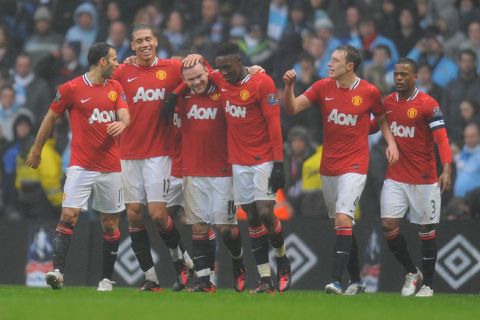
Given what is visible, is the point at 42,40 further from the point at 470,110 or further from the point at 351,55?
the point at 351,55

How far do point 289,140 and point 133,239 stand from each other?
5.01 m

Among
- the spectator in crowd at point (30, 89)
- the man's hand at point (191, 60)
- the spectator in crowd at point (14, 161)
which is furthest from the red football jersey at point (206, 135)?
the spectator in crowd at point (30, 89)

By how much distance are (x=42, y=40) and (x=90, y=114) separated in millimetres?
10230

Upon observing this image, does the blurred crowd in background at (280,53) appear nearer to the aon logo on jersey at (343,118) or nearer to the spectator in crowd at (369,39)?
the spectator in crowd at (369,39)

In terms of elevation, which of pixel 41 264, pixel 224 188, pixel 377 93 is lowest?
pixel 41 264

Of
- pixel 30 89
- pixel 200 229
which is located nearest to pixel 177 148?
pixel 200 229

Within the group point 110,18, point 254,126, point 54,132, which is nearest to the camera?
point 254,126

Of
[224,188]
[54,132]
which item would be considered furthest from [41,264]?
[224,188]

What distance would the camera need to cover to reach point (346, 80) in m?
16.3

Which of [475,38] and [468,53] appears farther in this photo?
[475,38]

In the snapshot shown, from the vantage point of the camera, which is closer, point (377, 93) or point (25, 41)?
point (377, 93)

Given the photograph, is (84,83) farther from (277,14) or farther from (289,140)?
(277,14)

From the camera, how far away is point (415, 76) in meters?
16.6

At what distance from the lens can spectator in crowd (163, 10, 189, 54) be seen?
24688mm
